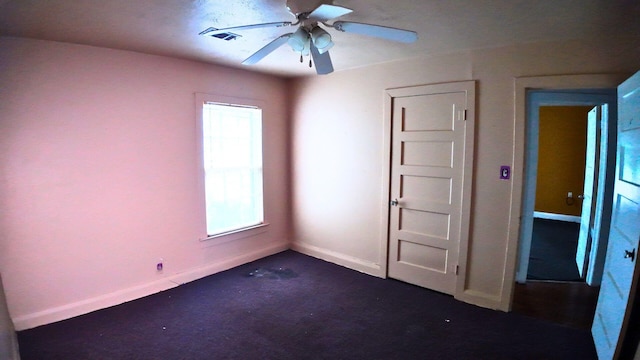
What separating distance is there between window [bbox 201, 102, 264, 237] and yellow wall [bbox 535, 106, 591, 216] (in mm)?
5554

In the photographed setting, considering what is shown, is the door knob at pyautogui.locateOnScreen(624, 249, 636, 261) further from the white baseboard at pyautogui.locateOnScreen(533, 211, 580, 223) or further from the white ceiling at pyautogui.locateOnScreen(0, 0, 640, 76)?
the white baseboard at pyautogui.locateOnScreen(533, 211, 580, 223)

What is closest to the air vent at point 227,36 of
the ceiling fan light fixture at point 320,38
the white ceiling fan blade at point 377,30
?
the ceiling fan light fixture at point 320,38

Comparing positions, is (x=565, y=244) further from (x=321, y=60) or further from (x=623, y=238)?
(x=321, y=60)

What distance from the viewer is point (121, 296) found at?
3.07 meters

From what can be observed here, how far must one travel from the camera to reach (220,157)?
3.79m

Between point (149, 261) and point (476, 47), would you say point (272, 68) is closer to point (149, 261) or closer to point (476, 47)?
point (476, 47)

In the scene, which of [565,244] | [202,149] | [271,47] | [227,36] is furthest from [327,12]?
[565,244]

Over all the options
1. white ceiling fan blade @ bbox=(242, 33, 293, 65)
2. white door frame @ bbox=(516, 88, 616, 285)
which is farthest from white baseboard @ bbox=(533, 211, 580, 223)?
white ceiling fan blade @ bbox=(242, 33, 293, 65)

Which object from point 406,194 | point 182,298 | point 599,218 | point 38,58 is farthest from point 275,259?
point 599,218

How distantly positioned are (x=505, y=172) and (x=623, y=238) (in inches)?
36.2

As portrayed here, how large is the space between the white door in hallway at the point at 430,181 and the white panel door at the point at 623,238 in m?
1.03

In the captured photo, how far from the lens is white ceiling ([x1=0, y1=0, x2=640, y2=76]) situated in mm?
1911

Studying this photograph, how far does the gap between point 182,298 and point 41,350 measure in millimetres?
1062

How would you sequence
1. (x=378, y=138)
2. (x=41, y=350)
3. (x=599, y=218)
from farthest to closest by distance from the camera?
(x=378, y=138), (x=599, y=218), (x=41, y=350)
